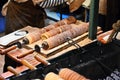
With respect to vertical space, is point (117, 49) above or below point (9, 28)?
above

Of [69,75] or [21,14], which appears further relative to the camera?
[21,14]

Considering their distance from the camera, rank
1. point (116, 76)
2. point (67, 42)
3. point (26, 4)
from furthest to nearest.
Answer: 1. point (26, 4)
2. point (67, 42)
3. point (116, 76)

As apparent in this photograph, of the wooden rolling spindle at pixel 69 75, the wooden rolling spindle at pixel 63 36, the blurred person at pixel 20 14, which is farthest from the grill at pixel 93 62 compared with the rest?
the blurred person at pixel 20 14

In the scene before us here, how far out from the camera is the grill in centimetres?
125

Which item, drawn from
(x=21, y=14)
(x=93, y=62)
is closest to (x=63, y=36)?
(x=93, y=62)

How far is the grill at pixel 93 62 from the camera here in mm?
1245

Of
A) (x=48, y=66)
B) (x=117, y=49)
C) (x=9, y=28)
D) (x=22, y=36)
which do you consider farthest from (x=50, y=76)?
(x=9, y=28)

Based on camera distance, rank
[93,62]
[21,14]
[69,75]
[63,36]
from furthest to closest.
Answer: [21,14], [63,36], [93,62], [69,75]

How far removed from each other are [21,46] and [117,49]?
1.95ft

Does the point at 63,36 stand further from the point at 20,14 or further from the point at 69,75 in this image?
the point at 20,14

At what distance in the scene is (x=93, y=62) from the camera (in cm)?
131

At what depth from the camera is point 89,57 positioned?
133 centimetres

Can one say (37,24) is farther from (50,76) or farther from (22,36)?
(50,76)

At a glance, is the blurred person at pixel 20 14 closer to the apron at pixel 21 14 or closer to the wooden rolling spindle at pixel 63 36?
the apron at pixel 21 14
